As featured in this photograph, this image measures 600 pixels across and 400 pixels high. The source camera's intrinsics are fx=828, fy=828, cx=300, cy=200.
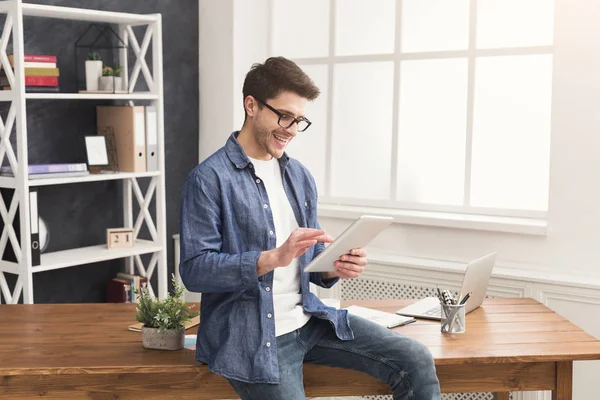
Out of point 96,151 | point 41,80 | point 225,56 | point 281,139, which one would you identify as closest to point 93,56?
point 41,80

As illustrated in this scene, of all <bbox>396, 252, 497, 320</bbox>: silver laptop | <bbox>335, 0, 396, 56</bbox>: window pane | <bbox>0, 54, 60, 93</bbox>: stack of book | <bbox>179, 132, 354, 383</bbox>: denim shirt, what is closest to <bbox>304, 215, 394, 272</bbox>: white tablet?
<bbox>179, 132, 354, 383</bbox>: denim shirt

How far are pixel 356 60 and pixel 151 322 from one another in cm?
258

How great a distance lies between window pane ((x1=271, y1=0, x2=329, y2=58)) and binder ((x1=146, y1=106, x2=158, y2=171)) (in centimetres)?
100

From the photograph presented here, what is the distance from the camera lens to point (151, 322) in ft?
9.14

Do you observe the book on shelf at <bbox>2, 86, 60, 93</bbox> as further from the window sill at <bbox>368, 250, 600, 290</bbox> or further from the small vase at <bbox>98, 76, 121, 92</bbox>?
the window sill at <bbox>368, 250, 600, 290</bbox>

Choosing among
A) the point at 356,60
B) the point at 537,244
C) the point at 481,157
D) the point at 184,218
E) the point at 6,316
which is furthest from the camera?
the point at 356,60

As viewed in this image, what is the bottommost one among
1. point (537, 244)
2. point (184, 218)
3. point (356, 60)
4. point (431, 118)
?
point (537, 244)

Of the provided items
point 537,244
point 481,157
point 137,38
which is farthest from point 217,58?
point 537,244

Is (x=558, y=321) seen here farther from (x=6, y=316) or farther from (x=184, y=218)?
(x=6, y=316)

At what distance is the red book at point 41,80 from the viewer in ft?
13.3

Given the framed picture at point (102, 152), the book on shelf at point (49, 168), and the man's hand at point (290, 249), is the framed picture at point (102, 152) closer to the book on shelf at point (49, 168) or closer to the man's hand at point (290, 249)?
the book on shelf at point (49, 168)

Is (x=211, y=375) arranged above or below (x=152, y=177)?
below

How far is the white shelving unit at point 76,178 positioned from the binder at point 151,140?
24 mm

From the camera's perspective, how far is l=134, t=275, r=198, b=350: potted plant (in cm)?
277
